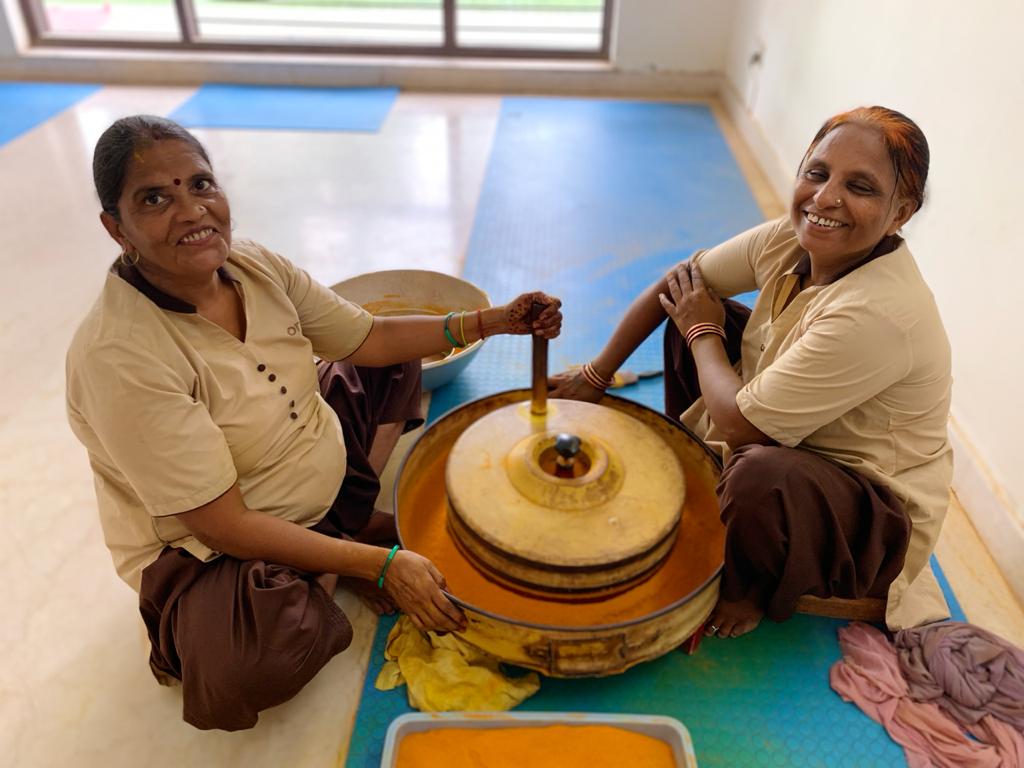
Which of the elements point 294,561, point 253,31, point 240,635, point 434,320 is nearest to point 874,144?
point 434,320

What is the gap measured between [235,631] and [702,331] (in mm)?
1223

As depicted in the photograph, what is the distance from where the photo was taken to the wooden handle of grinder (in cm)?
172

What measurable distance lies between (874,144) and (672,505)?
0.81m

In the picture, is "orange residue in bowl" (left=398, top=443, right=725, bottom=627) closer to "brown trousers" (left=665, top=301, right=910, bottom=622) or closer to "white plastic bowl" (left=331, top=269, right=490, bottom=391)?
"brown trousers" (left=665, top=301, right=910, bottom=622)

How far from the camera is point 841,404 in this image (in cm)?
143

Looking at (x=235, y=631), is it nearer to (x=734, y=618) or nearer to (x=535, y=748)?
(x=535, y=748)

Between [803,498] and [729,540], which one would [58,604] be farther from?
[803,498]

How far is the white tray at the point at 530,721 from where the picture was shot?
1401 millimetres

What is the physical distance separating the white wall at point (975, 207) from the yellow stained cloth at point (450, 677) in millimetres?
1310

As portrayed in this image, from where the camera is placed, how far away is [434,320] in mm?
1825

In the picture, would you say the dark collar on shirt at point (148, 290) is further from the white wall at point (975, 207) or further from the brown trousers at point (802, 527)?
the white wall at point (975, 207)

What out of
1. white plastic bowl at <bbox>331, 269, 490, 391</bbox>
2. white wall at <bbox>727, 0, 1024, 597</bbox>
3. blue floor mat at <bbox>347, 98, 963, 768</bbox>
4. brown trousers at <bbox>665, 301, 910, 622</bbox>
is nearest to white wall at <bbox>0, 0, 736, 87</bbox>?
blue floor mat at <bbox>347, 98, 963, 768</bbox>

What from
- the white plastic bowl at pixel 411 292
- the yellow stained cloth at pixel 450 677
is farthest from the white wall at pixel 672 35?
the yellow stained cloth at pixel 450 677

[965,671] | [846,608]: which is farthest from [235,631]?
[965,671]
